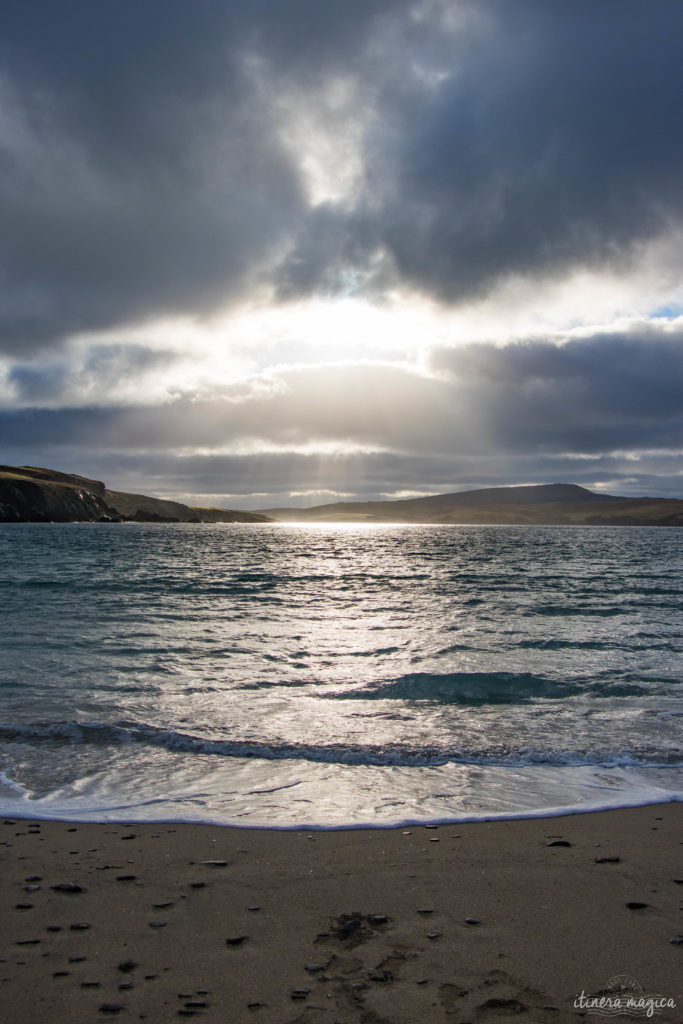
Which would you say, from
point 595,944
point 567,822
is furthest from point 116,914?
point 567,822

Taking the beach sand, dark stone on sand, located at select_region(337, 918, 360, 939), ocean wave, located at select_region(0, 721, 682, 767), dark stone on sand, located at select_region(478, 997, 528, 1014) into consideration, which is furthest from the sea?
dark stone on sand, located at select_region(478, 997, 528, 1014)

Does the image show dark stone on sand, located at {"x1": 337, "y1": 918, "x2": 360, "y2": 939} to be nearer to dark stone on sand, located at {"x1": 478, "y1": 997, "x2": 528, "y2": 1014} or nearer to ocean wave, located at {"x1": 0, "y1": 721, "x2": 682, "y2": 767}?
dark stone on sand, located at {"x1": 478, "y1": 997, "x2": 528, "y2": 1014}

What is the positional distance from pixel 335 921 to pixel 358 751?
470cm

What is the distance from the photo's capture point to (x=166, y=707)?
12.4 metres

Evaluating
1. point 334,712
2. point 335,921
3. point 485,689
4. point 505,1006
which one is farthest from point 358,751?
point 505,1006

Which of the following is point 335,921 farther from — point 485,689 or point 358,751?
point 485,689

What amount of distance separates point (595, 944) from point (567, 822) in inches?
104

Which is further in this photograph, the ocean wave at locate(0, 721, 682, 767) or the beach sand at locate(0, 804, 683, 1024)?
the ocean wave at locate(0, 721, 682, 767)

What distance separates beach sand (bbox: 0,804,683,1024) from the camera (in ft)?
13.5

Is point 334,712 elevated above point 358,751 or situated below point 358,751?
below

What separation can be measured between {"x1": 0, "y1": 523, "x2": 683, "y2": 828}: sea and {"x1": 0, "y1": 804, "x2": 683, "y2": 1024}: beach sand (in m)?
0.73

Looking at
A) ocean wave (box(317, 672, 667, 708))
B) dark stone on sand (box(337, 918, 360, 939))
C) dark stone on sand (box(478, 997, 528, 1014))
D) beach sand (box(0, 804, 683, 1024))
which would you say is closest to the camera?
dark stone on sand (box(478, 997, 528, 1014))

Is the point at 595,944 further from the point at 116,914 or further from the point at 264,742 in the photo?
the point at 264,742

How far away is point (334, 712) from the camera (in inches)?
474
